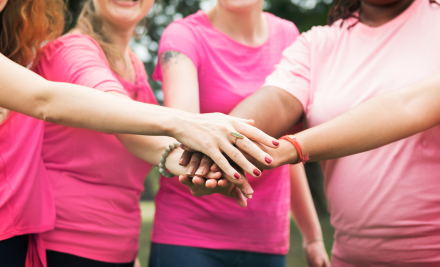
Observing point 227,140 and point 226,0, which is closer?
point 227,140

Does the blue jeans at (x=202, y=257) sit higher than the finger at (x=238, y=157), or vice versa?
the finger at (x=238, y=157)

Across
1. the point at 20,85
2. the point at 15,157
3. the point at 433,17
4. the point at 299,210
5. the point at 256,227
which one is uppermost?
the point at 433,17

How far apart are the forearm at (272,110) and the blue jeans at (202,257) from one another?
66 centimetres

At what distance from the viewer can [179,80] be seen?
201cm

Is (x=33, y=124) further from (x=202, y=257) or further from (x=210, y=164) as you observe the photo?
(x=202, y=257)

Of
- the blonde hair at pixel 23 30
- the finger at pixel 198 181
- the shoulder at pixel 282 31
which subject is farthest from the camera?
the shoulder at pixel 282 31

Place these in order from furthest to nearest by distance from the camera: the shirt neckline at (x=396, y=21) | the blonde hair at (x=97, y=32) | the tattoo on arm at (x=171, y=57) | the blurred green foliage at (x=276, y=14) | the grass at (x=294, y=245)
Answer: the blurred green foliage at (x=276, y=14), the grass at (x=294, y=245), the blonde hair at (x=97, y=32), the tattoo on arm at (x=171, y=57), the shirt neckline at (x=396, y=21)

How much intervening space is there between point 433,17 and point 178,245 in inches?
59.3

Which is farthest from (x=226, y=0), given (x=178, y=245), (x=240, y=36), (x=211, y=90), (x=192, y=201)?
(x=178, y=245)

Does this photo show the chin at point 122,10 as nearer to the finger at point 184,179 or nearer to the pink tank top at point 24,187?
the pink tank top at point 24,187

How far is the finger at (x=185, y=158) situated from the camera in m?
1.74

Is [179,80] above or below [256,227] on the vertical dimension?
above

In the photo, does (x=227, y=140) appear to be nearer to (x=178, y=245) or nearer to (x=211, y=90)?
(x=211, y=90)

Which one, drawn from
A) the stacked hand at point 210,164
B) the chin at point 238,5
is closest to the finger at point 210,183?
the stacked hand at point 210,164
